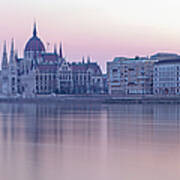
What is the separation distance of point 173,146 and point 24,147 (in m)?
8.67

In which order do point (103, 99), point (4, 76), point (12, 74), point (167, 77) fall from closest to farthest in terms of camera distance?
point (103, 99), point (167, 77), point (12, 74), point (4, 76)

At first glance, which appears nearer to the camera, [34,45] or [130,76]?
[130,76]

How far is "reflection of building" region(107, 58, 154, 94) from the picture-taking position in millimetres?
131625

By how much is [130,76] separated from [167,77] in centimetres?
1302

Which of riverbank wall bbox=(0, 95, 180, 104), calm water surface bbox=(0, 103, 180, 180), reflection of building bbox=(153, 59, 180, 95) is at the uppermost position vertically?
reflection of building bbox=(153, 59, 180, 95)

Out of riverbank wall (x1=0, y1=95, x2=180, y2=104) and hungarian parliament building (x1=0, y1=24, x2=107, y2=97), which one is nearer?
riverbank wall (x1=0, y1=95, x2=180, y2=104)

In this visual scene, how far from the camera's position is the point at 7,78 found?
182m

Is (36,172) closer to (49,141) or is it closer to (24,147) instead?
(24,147)

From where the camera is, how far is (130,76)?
136m

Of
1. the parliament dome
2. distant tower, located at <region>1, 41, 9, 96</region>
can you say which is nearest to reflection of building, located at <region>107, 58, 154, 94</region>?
the parliament dome

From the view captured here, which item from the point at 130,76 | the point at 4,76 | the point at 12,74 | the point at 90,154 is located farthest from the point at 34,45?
the point at 90,154

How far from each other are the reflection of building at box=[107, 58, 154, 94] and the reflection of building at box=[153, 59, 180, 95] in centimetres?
350

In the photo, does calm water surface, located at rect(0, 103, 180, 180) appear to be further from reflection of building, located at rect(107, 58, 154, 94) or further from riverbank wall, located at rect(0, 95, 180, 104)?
reflection of building, located at rect(107, 58, 154, 94)

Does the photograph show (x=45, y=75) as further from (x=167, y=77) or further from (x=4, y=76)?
(x=167, y=77)
